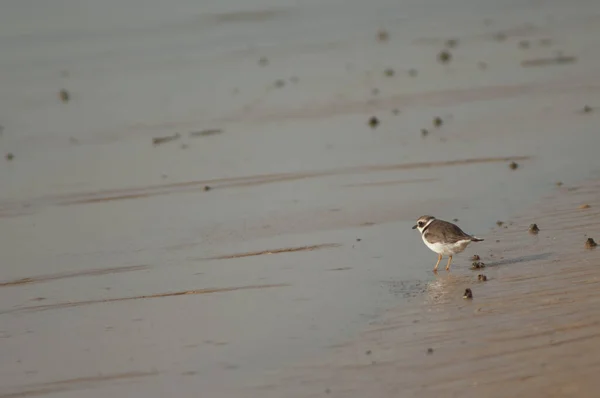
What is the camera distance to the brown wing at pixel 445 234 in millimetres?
9633

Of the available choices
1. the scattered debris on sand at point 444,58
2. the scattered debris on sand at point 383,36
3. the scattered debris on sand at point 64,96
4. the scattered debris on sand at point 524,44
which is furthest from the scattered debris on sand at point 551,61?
the scattered debris on sand at point 64,96

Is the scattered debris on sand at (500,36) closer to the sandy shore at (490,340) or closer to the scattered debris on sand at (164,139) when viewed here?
the scattered debris on sand at (164,139)

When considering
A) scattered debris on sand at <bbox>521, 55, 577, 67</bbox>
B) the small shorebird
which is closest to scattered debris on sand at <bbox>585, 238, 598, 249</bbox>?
the small shorebird

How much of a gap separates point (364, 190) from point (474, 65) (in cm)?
754

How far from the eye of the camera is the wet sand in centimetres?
796

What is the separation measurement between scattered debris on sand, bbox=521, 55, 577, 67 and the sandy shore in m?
9.39

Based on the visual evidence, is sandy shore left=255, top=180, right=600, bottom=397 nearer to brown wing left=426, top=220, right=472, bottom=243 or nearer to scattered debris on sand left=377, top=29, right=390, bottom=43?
brown wing left=426, top=220, right=472, bottom=243

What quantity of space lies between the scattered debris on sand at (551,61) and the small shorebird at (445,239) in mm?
9603

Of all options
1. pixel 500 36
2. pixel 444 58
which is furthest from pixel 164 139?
pixel 500 36

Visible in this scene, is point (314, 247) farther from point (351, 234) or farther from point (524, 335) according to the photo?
point (524, 335)

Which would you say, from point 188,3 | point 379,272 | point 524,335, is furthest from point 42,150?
point 188,3

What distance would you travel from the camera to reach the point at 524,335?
7.58 meters

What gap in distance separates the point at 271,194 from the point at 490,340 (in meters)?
5.43

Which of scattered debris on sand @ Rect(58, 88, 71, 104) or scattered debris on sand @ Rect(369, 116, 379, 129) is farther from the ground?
scattered debris on sand @ Rect(58, 88, 71, 104)
